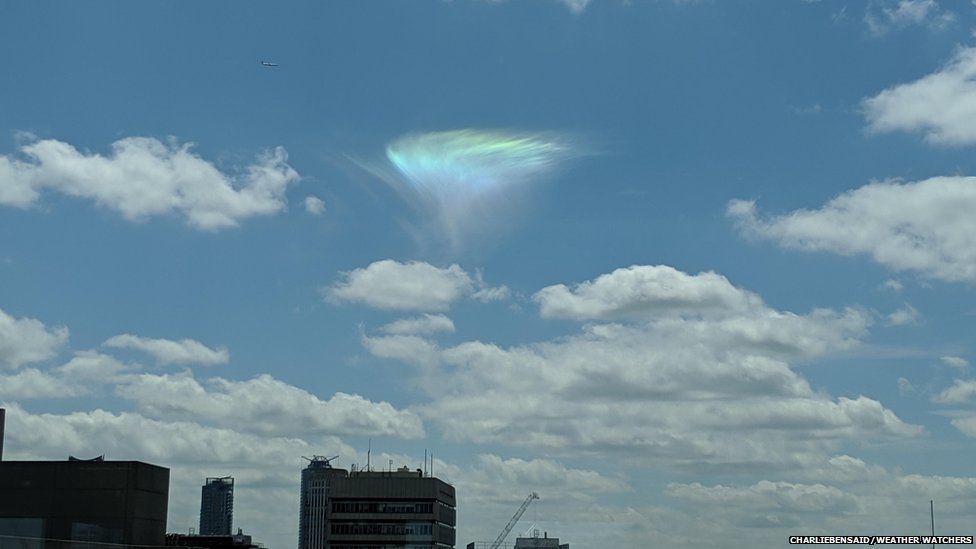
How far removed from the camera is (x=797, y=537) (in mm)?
117812

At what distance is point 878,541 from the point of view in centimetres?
11731

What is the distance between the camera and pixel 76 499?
113 metres

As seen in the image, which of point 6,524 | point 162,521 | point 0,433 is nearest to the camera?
point 6,524

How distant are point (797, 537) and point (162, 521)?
6329cm

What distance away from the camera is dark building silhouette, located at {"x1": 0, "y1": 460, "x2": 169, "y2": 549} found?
112 m

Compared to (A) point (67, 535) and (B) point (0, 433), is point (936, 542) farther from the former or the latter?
(B) point (0, 433)

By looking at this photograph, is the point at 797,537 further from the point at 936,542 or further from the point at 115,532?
the point at 115,532

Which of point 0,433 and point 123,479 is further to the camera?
point 0,433

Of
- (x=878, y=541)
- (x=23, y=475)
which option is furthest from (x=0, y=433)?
(x=878, y=541)

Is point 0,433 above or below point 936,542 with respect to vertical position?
above

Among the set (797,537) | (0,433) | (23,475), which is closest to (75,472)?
(23,475)

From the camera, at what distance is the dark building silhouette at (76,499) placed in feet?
368

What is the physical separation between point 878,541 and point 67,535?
78697 mm

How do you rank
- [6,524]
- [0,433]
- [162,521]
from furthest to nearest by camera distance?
[0,433]
[162,521]
[6,524]
